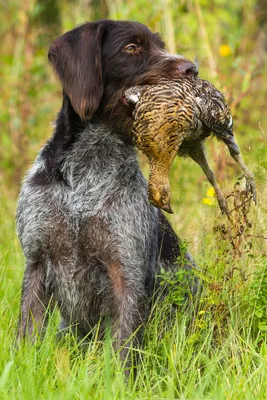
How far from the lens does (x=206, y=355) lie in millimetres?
3617

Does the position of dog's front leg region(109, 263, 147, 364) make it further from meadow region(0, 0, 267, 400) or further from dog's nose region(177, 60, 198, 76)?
dog's nose region(177, 60, 198, 76)

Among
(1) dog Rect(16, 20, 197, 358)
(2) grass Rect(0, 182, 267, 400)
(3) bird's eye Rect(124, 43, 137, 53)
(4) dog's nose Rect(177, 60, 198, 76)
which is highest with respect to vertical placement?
(3) bird's eye Rect(124, 43, 137, 53)

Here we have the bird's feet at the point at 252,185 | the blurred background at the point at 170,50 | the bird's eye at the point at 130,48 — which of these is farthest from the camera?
the blurred background at the point at 170,50

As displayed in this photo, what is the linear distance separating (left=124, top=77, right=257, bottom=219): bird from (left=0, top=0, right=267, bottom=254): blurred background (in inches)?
47.8

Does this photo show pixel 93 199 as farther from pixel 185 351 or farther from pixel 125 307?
pixel 185 351

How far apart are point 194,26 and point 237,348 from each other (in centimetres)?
431

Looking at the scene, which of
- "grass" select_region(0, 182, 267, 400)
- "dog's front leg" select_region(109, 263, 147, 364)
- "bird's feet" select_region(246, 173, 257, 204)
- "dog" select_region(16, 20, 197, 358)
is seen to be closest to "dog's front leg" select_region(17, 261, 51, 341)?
"dog" select_region(16, 20, 197, 358)

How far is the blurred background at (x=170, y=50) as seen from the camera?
19.9ft

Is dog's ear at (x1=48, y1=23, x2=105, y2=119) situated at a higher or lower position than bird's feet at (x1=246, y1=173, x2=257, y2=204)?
higher

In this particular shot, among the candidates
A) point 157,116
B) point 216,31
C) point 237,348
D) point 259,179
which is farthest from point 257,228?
point 216,31

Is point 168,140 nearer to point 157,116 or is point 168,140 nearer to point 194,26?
point 157,116

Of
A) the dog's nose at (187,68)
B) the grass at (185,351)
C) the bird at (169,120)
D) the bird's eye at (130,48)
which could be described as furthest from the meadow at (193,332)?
the bird's eye at (130,48)

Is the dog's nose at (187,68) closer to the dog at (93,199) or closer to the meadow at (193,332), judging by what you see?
the dog at (93,199)

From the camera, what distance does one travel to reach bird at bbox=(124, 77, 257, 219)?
3.47 meters
